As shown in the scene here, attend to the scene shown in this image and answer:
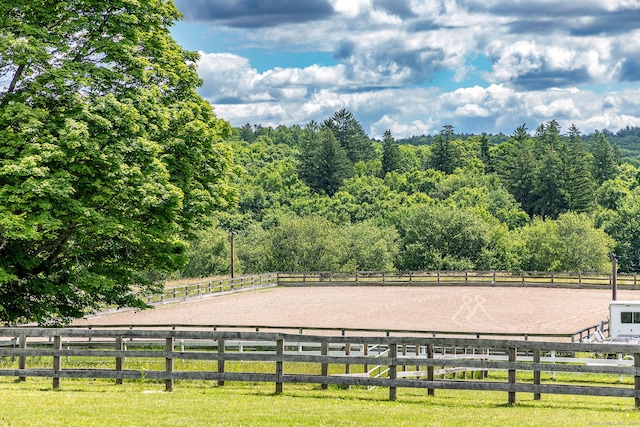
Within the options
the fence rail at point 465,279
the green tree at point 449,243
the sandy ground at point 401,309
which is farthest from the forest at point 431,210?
the fence rail at point 465,279

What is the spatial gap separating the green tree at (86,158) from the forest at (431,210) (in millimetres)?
9161

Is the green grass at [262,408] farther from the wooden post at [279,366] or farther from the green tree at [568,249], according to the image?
the green tree at [568,249]

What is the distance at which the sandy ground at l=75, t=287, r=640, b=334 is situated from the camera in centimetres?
3962

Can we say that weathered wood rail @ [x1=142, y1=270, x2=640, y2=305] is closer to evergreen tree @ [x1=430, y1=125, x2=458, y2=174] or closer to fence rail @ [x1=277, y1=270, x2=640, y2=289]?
fence rail @ [x1=277, y1=270, x2=640, y2=289]

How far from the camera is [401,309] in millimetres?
46188

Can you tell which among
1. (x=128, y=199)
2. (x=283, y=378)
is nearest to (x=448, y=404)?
(x=283, y=378)

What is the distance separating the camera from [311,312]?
44594 millimetres

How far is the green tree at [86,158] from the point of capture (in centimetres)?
2206

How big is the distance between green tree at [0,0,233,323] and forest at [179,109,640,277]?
9161 mm

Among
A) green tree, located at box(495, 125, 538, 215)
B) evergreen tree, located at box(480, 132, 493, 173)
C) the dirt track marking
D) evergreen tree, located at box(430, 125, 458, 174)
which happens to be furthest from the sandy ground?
evergreen tree, located at box(480, 132, 493, 173)

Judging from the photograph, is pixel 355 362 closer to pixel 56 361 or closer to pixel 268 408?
pixel 268 408

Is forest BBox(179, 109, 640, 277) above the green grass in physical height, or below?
above

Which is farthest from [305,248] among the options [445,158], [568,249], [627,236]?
[445,158]

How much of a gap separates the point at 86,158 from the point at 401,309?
26683 mm
